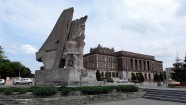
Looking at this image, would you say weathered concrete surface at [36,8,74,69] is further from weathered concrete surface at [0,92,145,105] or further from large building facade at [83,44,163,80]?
large building facade at [83,44,163,80]

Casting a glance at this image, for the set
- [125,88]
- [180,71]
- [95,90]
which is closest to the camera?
[95,90]

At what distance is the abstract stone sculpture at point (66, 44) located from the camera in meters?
23.8

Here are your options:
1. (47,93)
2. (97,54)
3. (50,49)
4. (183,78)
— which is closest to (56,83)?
(50,49)

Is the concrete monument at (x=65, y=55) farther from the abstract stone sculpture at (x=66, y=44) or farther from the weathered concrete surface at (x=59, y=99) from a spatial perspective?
the weathered concrete surface at (x=59, y=99)

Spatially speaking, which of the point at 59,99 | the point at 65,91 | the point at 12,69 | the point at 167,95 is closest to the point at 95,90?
the point at 65,91

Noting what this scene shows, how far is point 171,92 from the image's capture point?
1986cm

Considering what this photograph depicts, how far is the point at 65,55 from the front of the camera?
2380 cm

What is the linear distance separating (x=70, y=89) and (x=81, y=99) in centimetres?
106

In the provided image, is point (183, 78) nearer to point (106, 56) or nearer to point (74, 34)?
point (74, 34)

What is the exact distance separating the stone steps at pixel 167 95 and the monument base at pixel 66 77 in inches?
222

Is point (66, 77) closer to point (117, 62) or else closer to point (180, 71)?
point (180, 71)

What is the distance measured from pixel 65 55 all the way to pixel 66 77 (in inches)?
105

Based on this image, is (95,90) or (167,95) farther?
(167,95)

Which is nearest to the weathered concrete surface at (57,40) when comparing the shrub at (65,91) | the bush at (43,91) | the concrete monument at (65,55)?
the concrete monument at (65,55)
